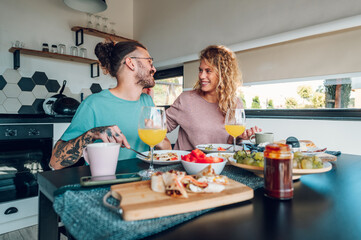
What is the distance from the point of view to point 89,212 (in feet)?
1.54

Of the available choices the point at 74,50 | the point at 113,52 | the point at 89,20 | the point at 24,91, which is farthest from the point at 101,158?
the point at 89,20

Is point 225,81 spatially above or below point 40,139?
above

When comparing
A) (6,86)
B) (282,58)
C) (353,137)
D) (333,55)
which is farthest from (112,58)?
(6,86)

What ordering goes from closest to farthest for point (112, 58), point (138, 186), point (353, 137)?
point (138, 186) < point (112, 58) < point (353, 137)

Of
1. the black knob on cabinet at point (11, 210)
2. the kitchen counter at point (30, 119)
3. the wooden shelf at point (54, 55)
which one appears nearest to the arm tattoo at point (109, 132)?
the kitchen counter at point (30, 119)

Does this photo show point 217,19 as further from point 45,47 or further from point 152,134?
point 152,134

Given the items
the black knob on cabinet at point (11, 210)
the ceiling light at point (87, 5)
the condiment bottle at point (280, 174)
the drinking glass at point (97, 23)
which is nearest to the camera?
the condiment bottle at point (280, 174)

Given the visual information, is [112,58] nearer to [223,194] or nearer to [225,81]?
[225,81]

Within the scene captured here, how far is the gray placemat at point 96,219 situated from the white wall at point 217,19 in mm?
2064

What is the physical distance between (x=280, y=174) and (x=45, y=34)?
3.40 meters

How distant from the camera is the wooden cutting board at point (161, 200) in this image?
43 cm

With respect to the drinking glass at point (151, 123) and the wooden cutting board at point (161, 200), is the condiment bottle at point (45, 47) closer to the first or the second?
the drinking glass at point (151, 123)

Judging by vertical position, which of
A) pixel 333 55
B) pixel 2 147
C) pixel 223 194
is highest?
pixel 333 55

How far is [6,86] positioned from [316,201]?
3.29 m
